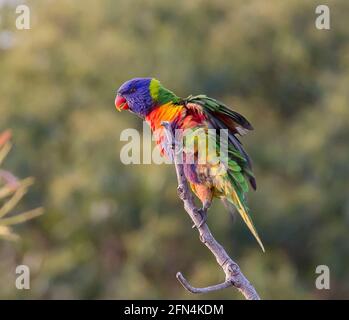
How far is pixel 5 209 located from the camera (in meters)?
1.46

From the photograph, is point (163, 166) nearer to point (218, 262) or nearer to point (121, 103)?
point (121, 103)

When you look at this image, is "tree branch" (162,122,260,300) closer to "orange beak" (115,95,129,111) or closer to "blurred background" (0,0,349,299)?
"orange beak" (115,95,129,111)

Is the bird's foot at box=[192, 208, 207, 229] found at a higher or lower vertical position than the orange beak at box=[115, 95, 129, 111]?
lower

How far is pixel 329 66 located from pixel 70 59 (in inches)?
122

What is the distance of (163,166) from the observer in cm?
722

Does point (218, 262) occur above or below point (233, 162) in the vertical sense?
below

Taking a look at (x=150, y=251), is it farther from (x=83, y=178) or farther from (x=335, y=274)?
(x=335, y=274)

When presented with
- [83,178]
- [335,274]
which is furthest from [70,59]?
[335,274]

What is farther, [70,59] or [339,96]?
[70,59]

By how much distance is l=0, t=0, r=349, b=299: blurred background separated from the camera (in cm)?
739

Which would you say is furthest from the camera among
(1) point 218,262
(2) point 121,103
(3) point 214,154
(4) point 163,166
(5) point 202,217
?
(4) point 163,166

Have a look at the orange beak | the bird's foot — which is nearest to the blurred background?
the orange beak

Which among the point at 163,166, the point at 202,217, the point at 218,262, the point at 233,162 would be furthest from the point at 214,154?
the point at 163,166

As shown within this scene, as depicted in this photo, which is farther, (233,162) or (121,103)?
(121,103)
